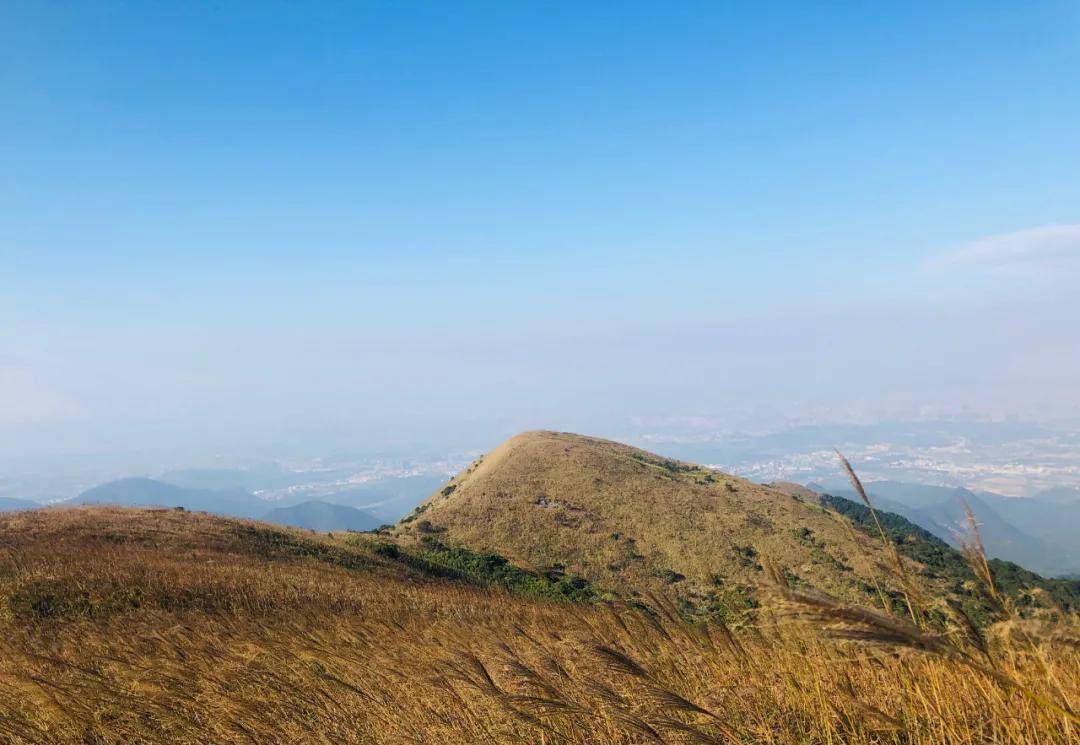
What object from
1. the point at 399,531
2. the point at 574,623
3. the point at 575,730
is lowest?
the point at 399,531

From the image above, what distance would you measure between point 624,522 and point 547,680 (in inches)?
1622

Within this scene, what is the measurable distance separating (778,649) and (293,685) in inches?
173

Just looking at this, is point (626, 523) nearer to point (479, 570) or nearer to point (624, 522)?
point (624, 522)

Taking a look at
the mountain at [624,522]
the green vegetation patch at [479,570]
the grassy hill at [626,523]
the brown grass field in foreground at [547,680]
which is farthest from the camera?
the mountain at [624,522]

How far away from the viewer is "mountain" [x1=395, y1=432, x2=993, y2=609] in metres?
37.7

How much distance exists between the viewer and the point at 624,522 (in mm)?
44125

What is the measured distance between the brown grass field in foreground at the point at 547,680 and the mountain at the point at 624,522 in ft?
92.9

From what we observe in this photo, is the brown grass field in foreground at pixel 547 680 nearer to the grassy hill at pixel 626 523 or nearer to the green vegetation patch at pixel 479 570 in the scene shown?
the green vegetation patch at pixel 479 570

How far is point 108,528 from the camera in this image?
2509cm

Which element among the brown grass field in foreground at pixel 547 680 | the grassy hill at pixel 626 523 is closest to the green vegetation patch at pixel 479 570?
the grassy hill at pixel 626 523

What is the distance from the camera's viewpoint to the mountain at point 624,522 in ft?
124

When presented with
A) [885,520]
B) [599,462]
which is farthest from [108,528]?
[885,520]

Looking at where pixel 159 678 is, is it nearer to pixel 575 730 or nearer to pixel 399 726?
pixel 399 726

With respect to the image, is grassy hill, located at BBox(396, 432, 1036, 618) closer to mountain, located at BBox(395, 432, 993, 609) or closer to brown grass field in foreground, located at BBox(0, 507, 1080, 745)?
mountain, located at BBox(395, 432, 993, 609)
